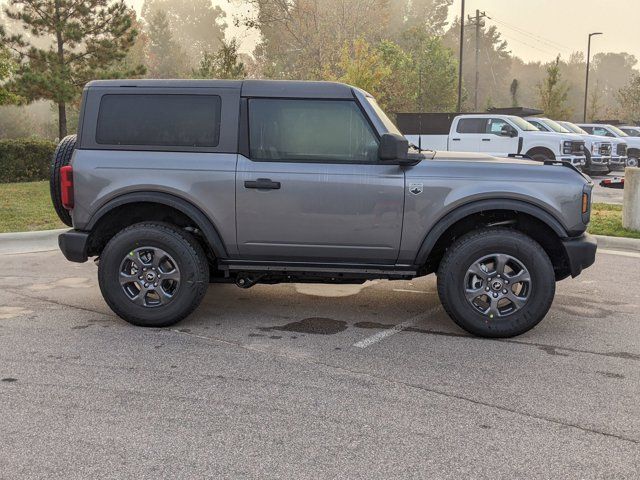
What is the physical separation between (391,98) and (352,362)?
34.7 metres

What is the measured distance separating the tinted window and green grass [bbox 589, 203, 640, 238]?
6.68 m

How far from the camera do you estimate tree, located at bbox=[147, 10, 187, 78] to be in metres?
72.6

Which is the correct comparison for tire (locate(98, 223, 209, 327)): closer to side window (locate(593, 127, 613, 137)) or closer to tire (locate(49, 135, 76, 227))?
tire (locate(49, 135, 76, 227))

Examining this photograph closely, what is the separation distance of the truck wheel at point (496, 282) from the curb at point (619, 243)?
459 cm

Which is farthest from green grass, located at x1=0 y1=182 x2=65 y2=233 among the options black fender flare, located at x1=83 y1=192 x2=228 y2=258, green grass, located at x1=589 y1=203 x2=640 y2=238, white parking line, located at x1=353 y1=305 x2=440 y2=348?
green grass, located at x1=589 y1=203 x2=640 y2=238

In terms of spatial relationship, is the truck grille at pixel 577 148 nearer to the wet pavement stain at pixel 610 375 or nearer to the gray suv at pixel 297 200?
the gray suv at pixel 297 200

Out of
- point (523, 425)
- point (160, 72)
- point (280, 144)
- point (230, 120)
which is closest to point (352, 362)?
point (523, 425)

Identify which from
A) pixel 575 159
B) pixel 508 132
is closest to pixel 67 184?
pixel 508 132

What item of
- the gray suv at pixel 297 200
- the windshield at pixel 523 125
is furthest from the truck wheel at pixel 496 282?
the windshield at pixel 523 125

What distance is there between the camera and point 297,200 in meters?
4.84

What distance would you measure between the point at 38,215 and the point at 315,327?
731cm

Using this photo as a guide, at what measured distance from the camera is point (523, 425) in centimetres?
337

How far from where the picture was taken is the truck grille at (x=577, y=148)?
750 inches

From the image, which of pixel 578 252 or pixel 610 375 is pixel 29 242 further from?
pixel 610 375
